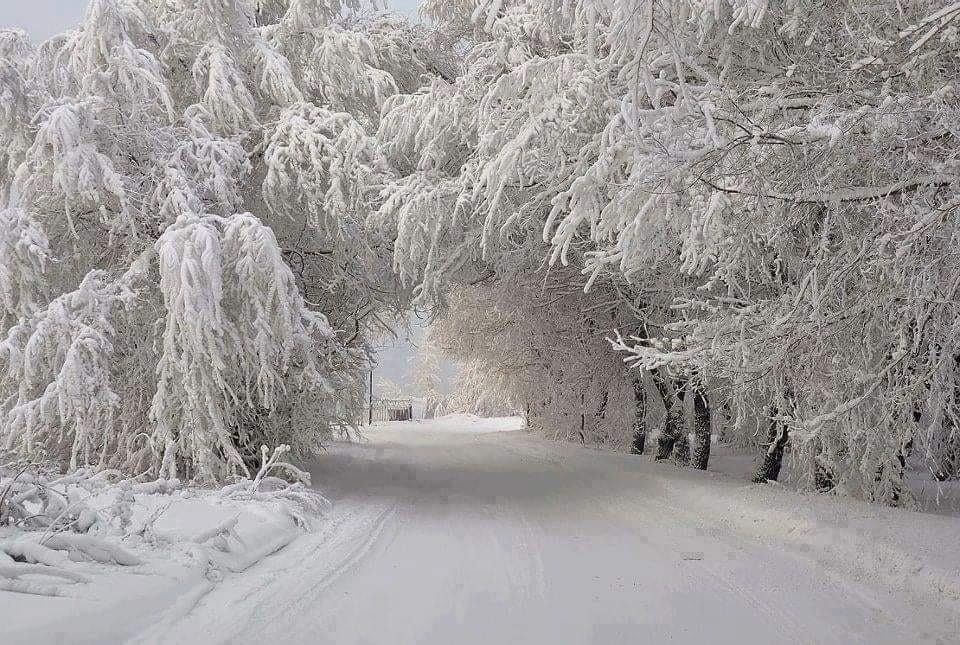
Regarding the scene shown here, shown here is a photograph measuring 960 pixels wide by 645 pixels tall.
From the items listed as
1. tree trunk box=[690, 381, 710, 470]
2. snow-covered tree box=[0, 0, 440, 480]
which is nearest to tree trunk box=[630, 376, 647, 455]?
tree trunk box=[690, 381, 710, 470]

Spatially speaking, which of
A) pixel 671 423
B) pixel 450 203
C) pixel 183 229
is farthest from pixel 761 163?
pixel 671 423

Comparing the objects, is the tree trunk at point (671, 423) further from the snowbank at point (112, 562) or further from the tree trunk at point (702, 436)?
the snowbank at point (112, 562)

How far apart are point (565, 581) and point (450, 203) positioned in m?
4.33

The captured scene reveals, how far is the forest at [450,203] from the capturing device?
5.10 metres

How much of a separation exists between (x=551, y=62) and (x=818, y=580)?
4.38 meters

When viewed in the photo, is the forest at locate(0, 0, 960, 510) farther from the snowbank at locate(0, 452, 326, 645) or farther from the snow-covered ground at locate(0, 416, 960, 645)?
the snow-covered ground at locate(0, 416, 960, 645)

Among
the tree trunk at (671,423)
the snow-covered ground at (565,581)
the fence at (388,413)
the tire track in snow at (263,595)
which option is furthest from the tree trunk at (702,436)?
the fence at (388,413)

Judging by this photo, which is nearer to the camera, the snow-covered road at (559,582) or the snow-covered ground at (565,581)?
the snow-covered ground at (565,581)

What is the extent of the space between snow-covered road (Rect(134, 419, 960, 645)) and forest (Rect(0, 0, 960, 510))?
1135 millimetres

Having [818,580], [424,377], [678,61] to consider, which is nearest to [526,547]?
[818,580]

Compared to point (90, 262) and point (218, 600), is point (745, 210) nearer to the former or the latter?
point (218, 600)

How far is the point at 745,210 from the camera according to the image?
5531 mm

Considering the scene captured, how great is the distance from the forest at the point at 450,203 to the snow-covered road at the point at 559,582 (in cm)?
114

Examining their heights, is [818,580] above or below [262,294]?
below
